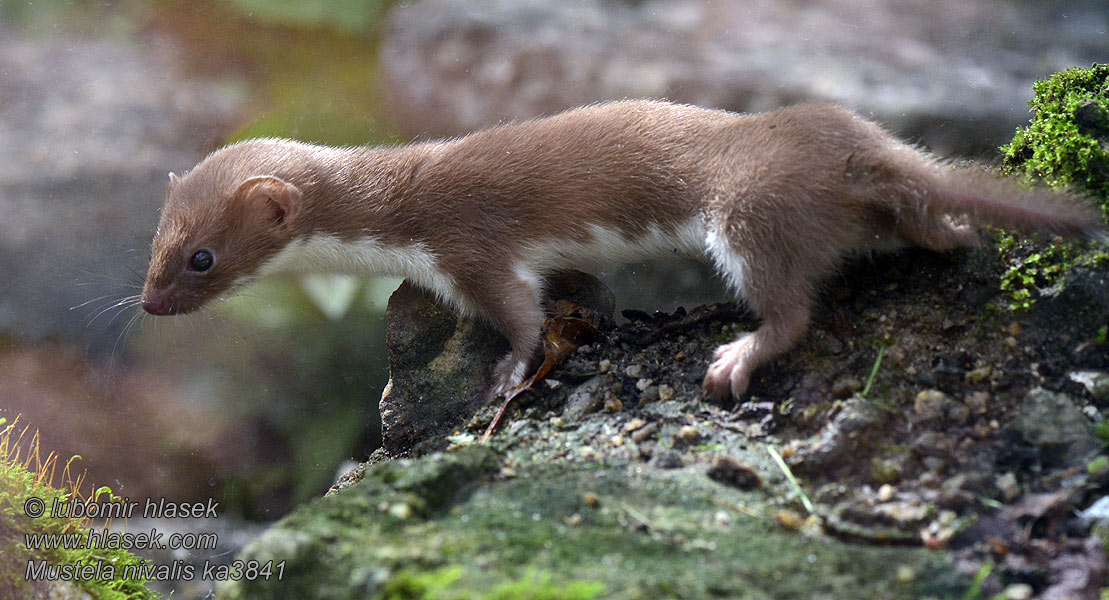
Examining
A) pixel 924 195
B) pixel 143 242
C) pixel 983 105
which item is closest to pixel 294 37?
pixel 143 242

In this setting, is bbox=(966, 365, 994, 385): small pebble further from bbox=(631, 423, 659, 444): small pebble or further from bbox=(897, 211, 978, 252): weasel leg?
bbox=(631, 423, 659, 444): small pebble

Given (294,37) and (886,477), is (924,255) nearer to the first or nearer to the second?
(886,477)

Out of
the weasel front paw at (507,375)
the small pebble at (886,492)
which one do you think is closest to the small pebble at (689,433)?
the small pebble at (886,492)

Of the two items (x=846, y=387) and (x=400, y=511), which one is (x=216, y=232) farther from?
(x=846, y=387)

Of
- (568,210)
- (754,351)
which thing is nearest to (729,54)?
(568,210)

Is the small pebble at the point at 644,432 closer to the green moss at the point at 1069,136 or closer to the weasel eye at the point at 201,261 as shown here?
the green moss at the point at 1069,136

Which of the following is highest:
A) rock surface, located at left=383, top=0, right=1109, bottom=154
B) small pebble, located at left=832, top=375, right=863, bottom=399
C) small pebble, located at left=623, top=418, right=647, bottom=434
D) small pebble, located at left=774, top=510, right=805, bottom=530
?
rock surface, located at left=383, top=0, right=1109, bottom=154

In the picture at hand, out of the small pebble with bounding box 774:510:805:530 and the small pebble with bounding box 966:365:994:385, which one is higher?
the small pebble with bounding box 966:365:994:385

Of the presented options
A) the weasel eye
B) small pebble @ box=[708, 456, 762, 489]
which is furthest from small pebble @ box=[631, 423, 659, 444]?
the weasel eye
